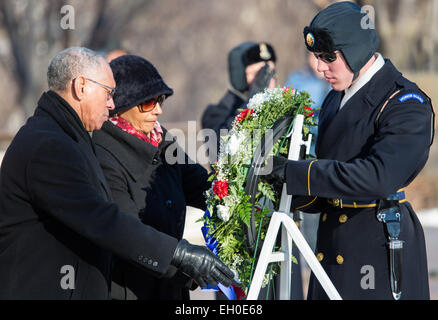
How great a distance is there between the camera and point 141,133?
13.2ft

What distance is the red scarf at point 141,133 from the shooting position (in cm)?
396

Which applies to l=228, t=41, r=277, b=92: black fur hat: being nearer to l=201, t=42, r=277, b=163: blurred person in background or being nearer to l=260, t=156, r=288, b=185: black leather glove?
l=201, t=42, r=277, b=163: blurred person in background

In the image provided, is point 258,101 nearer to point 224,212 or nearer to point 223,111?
point 224,212

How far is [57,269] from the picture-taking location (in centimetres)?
318

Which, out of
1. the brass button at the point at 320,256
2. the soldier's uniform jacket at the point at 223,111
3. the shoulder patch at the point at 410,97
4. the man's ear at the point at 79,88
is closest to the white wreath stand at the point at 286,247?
the brass button at the point at 320,256

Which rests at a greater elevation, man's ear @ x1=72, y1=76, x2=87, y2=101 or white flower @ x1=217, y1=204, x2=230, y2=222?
man's ear @ x1=72, y1=76, x2=87, y2=101

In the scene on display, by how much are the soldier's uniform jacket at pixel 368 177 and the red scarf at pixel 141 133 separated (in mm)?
1000

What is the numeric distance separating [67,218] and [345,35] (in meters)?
1.51

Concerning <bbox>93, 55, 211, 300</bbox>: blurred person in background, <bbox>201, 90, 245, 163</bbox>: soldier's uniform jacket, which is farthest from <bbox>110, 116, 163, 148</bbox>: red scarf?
<bbox>201, 90, 245, 163</bbox>: soldier's uniform jacket

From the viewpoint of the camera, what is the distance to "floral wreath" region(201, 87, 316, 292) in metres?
3.42

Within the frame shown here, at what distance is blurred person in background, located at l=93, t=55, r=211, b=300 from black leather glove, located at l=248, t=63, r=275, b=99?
81.3 inches

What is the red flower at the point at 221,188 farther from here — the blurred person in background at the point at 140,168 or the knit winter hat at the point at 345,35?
the knit winter hat at the point at 345,35

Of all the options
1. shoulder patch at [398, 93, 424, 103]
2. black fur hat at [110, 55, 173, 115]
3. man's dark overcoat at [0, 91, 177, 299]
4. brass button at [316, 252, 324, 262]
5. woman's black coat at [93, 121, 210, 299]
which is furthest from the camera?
black fur hat at [110, 55, 173, 115]

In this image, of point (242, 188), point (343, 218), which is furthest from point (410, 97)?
point (242, 188)
